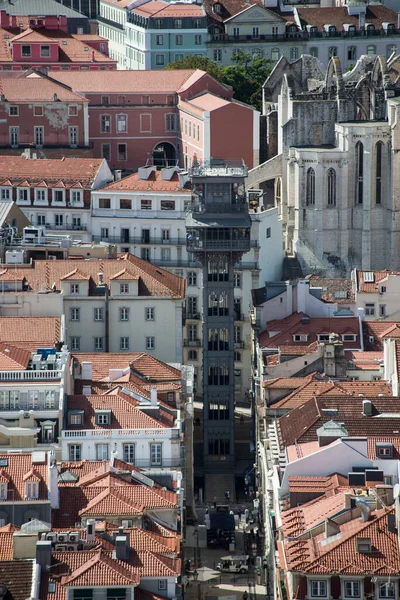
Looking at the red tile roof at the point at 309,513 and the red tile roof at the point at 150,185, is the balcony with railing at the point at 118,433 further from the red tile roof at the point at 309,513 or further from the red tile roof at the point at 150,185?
the red tile roof at the point at 150,185

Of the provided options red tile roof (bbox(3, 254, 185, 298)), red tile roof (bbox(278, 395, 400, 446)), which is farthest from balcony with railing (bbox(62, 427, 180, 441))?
red tile roof (bbox(3, 254, 185, 298))

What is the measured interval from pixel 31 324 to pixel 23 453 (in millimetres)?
25586

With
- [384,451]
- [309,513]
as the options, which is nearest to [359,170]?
[384,451]

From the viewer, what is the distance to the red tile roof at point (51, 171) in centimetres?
18525

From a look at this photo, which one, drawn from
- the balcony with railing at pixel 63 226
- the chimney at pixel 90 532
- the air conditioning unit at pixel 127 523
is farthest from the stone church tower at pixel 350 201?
the chimney at pixel 90 532

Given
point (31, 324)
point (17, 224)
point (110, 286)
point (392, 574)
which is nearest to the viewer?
point (392, 574)

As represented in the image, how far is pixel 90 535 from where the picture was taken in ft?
369

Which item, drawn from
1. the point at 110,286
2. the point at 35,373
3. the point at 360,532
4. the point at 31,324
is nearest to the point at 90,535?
the point at 360,532

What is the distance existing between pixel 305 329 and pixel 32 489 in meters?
45.7

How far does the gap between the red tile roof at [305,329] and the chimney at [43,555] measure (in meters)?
51.6

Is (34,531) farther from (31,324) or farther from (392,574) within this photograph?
(31,324)

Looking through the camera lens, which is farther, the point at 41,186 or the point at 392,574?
the point at 41,186

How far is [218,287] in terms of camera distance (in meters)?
156

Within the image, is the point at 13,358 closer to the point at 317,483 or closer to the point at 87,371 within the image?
the point at 87,371
